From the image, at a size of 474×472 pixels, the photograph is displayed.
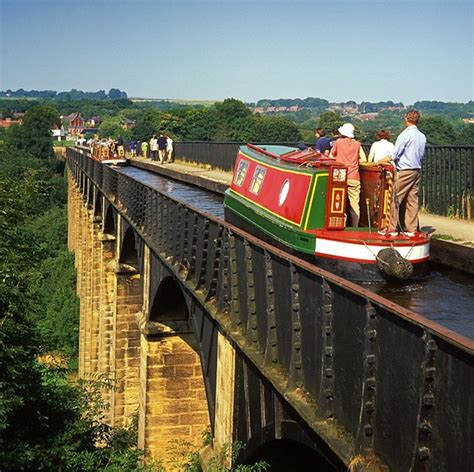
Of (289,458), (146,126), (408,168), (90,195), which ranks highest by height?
(146,126)

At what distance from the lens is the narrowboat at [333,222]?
812 cm

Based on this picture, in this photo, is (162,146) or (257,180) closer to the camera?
(257,180)

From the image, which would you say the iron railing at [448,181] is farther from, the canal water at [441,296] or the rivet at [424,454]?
the rivet at [424,454]

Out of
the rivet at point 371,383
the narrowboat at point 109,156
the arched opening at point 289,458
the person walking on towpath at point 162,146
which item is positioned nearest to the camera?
the rivet at point 371,383

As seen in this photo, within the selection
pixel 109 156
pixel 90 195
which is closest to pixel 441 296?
pixel 90 195

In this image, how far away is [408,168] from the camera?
352 inches

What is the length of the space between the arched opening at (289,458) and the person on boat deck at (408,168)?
2.39 meters

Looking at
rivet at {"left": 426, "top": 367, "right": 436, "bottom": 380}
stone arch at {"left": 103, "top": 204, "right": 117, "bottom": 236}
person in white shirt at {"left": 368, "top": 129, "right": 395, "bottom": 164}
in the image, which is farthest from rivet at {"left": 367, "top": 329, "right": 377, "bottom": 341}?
stone arch at {"left": 103, "top": 204, "right": 117, "bottom": 236}

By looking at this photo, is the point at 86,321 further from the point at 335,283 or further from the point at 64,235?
the point at 64,235

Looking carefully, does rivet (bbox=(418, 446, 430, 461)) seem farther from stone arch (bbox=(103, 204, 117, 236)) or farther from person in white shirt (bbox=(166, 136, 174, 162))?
person in white shirt (bbox=(166, 136, 174, 162))

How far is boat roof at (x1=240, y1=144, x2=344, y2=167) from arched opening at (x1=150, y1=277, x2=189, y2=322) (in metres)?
3.20

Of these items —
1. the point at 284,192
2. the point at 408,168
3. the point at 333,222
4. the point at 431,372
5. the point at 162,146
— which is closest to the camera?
the point at 431,372

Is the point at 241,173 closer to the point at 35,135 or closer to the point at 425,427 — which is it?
the point at 425,427

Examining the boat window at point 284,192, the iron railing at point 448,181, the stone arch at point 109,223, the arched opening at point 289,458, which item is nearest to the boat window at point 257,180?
the boat window at point 284,192
